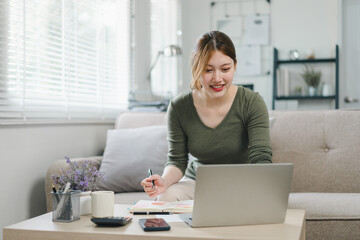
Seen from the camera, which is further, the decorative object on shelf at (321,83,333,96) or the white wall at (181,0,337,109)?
the white wall at (181,0,337,109)

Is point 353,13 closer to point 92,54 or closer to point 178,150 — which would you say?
point 92,54

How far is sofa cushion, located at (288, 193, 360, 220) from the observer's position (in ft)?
6.04

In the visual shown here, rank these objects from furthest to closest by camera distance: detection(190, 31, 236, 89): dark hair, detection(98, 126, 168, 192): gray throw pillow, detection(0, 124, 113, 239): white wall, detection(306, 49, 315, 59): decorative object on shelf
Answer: detection(306, 49, 315, 59): decorative object on shelf
detection(98, 126, 168, 192): gray throw pillow
detection(0, 124, 113, 239): white wall
detection(190, 31, 236, 89): dark hair

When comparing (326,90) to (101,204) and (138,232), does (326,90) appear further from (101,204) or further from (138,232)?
(138,232)

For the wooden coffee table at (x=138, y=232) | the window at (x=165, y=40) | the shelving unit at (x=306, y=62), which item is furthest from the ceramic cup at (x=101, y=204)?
the shelving unit at (x=306, y=62)

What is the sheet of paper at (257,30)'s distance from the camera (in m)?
4.55

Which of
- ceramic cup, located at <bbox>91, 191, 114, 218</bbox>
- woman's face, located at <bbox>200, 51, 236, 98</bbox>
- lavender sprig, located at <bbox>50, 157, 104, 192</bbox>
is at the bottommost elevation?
ceramic cup, located at <bbox>91, 191, 114, 218</bbox>

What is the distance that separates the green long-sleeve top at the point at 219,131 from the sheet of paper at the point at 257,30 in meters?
2.88

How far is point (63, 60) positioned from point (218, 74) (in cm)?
115

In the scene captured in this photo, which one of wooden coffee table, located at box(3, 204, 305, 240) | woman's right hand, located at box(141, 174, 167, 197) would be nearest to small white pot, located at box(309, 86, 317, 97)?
woman's right hand, located at box(141, 174, 167, 197)

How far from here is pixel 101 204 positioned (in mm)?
1306

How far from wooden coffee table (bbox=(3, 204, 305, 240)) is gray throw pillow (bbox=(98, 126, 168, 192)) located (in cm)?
100

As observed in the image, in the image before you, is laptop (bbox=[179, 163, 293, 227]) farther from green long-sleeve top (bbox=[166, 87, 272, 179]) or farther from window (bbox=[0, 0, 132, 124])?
window (bbox=[0, 0, 132, 124])

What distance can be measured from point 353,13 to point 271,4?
81 cm
